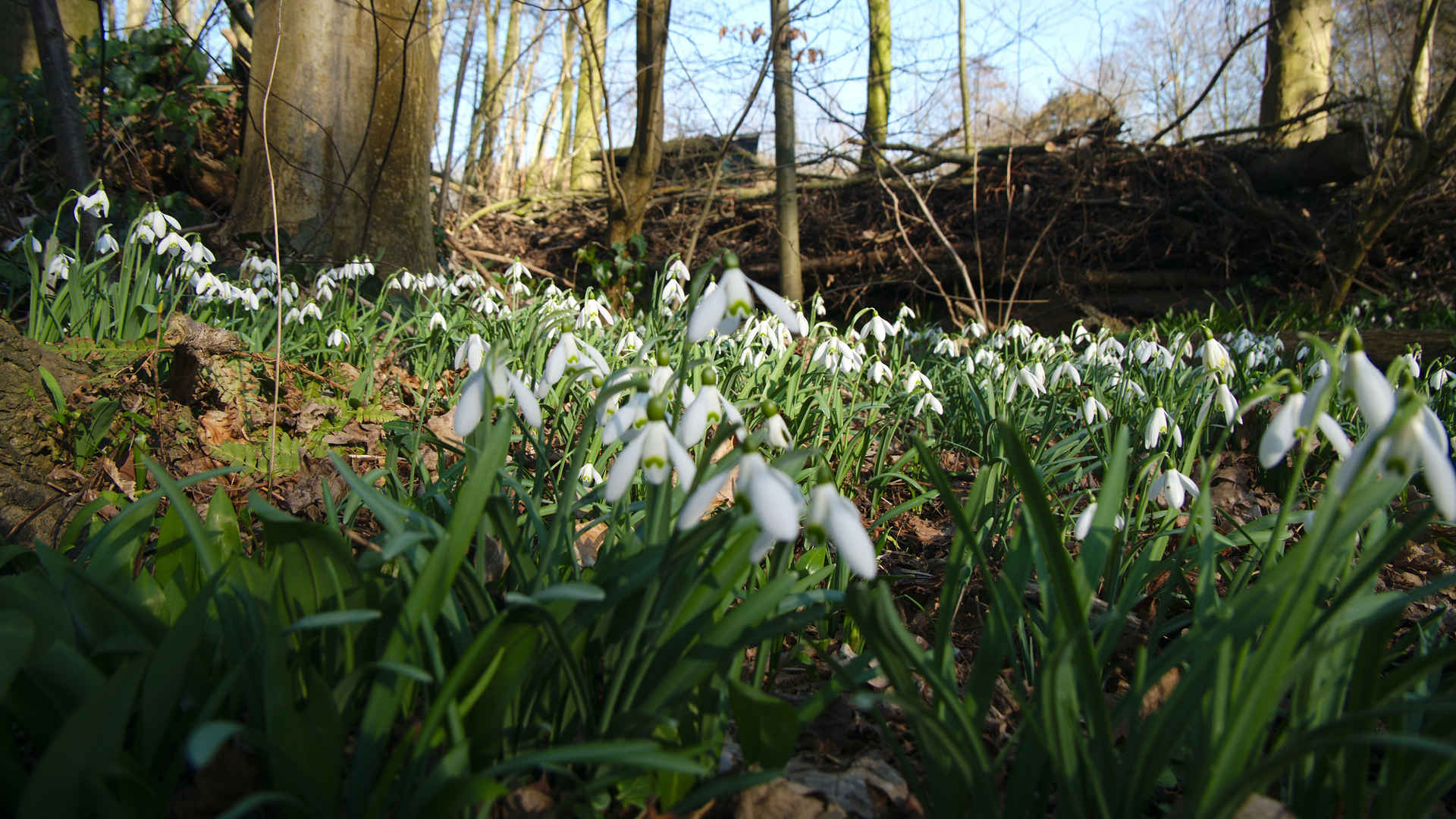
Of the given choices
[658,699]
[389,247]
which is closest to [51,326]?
[389,247]

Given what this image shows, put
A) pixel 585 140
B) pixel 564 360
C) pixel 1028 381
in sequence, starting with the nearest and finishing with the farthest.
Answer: pixel 564 360 → pixel 1028 381 → pixel 585 140

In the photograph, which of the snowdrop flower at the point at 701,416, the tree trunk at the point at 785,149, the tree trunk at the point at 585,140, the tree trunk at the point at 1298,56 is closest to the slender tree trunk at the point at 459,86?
the tree trunk at the point at 785,149

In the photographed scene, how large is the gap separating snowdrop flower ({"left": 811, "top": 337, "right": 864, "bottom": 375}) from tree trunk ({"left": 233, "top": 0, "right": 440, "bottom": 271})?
115 inches

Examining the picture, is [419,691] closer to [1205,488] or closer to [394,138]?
[1205,488]

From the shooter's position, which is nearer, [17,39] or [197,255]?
[197,255]

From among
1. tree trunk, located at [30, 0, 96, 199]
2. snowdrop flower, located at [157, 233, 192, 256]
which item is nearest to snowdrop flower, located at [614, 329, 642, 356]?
snowdrop flower, located at [157, 233, 192, 256]

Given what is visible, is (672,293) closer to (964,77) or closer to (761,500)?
(761,500)

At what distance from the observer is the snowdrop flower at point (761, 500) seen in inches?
32.0

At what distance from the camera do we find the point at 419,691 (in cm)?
112

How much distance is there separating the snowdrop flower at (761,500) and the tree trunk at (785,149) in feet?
19.4

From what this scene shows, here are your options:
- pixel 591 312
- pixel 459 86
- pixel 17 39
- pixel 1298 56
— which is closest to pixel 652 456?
pixel 591 312

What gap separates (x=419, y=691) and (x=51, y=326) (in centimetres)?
274

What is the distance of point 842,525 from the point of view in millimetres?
867

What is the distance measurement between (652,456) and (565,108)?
47.8 ft
